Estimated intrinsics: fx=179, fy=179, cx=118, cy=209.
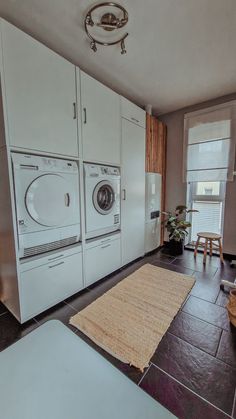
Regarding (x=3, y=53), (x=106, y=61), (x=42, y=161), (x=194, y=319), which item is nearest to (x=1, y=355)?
(x=42, y=161)

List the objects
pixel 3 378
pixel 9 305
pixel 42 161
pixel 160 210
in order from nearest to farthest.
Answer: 1. pixel 3 378
2. pixel 42 161
3. pixel 9 305
4. pixel 160 210

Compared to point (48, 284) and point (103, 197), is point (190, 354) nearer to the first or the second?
point (48, 284)

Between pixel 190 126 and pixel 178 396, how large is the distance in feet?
10.9

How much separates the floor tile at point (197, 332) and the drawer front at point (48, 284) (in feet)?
3.28

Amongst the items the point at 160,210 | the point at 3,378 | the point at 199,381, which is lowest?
the point at 199,381

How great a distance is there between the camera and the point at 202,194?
Answer: 3164 millimetres

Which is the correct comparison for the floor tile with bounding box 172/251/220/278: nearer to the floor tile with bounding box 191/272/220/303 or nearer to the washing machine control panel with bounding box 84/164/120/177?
the floor tile with bounding box 191/272/220/303

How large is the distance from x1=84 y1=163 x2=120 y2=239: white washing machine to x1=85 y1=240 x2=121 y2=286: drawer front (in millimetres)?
180

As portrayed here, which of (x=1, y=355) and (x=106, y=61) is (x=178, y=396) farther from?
(x=106, y=61)

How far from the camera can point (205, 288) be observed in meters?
2.03

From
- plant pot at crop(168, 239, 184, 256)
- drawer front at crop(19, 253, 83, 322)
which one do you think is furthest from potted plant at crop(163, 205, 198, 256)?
drawer front at crop(19, 253, 83, 322)

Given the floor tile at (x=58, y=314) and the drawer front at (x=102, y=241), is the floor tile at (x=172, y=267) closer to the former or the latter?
the drawer front at (x=102, y=241)

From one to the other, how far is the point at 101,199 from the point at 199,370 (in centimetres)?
169

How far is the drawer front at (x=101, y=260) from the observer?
2.00 m
